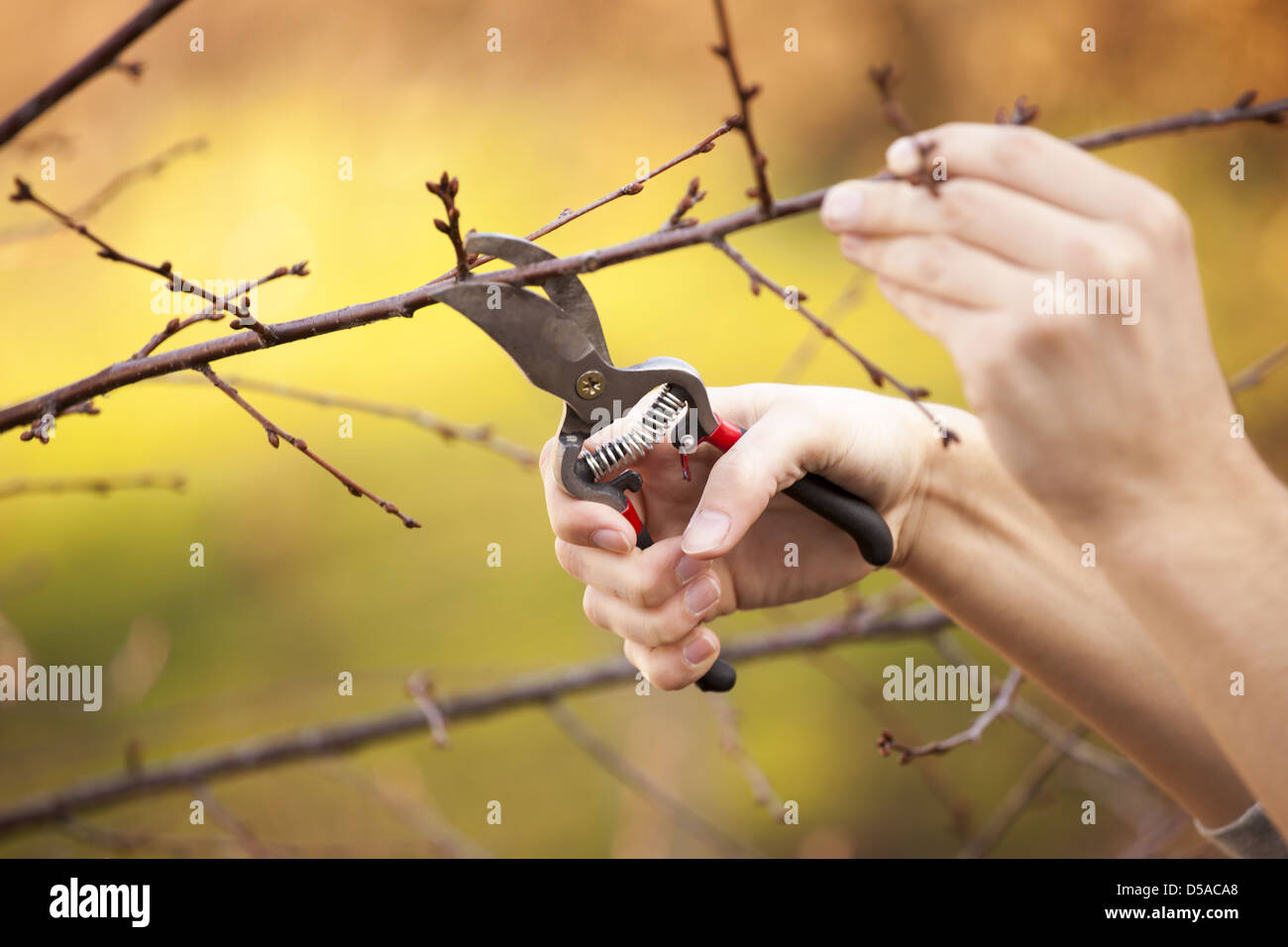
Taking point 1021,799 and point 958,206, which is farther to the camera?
point 1021,799

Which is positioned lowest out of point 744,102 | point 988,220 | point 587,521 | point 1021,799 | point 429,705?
point 1021,799

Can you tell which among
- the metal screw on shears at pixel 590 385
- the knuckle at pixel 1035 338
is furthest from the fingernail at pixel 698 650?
the knuckle at pixel 1035 338

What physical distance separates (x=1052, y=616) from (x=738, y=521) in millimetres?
613

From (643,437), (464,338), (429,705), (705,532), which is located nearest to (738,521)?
(705,532)

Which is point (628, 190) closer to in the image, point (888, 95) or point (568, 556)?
point (888, 95)

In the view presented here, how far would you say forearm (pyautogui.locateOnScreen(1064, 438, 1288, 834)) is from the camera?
2.89 feet

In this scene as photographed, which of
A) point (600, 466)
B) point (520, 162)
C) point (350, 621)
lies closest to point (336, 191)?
point (520, 162)

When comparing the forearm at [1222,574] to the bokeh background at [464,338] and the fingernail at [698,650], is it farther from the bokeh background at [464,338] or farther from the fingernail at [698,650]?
the bokeh background at [464,338]

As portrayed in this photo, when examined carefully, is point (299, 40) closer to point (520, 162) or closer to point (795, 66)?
point (520, 162)

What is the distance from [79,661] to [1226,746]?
4.17 metres

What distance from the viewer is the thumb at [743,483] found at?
1.22 m

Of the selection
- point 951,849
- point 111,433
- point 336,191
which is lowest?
point 951,849

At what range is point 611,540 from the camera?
4.25ft

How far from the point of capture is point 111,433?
13.4 feet
